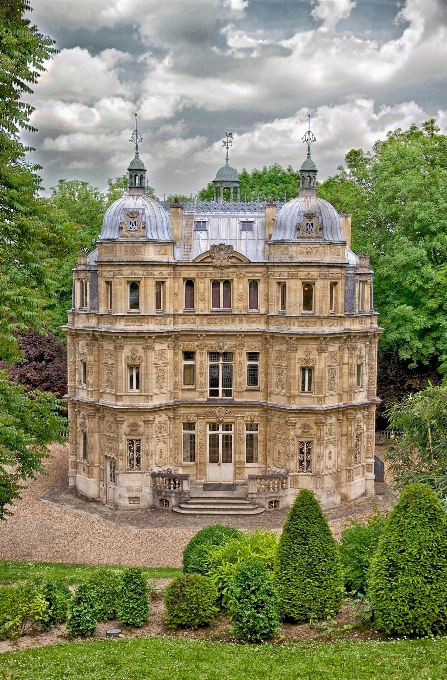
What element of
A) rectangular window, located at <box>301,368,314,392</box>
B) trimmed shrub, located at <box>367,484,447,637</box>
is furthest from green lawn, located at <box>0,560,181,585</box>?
rectangular window, located at <box>301,368,314,392</box>

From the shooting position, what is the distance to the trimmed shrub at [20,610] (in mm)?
A: 16812

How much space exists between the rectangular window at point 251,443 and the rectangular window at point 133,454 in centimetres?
465

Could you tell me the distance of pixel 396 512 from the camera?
1622 cm

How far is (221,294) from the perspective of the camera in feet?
107

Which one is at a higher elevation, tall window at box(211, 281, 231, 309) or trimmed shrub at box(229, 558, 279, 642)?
tall window at box(211, 281, 231, 309)

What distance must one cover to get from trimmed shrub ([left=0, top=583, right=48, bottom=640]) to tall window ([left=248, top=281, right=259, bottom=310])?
1781 centimetres

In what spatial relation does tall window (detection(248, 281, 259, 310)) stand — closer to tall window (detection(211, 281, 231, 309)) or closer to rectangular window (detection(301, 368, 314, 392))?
tall window (detection(211, 281, 231, 309))

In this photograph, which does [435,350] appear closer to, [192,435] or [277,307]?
[277,307]

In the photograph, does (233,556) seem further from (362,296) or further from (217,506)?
(362,296)

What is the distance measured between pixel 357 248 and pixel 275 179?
19.4m

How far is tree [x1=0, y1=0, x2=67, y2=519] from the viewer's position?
17062 mm

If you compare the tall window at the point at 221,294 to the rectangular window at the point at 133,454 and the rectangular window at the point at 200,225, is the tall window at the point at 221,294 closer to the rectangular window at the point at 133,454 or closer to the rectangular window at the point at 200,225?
the rectangular window at the point at 200,225

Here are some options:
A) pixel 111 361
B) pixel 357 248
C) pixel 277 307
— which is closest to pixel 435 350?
pixel 357 248

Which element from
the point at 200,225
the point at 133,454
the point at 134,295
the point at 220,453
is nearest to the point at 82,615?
the point at 133,454
